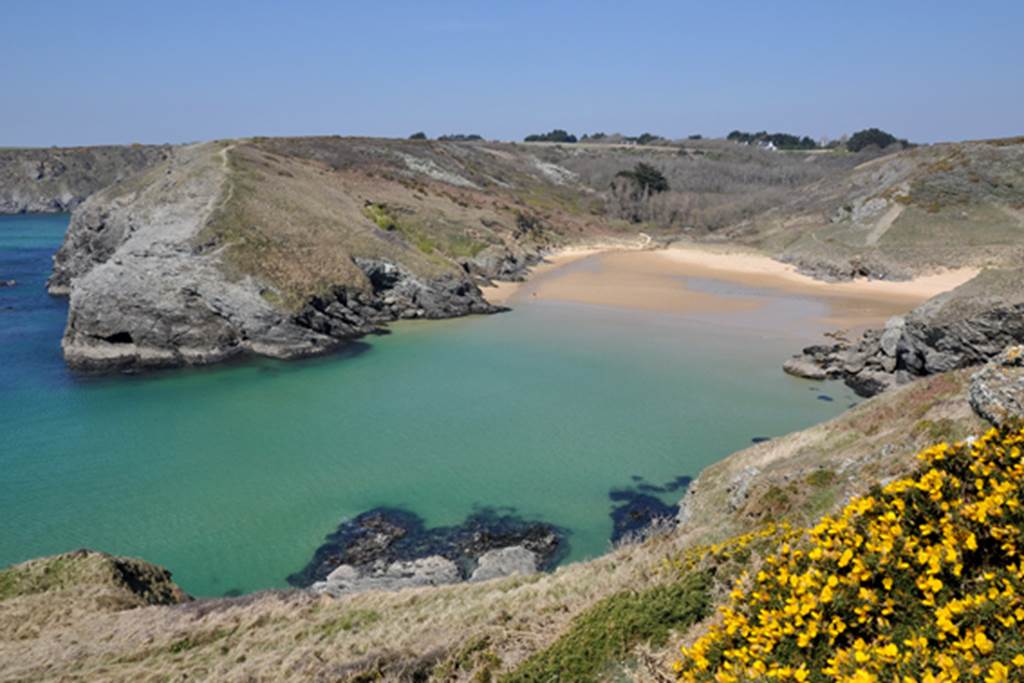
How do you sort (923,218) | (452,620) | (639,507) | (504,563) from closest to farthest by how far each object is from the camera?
(452,620) < (504,563) < (639,507) < (923,218)

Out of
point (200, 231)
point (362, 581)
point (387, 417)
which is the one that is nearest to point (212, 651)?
point (362, 581)

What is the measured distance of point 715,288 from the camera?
71812mm

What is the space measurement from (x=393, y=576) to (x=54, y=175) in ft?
710

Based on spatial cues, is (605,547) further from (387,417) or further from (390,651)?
(387,417)

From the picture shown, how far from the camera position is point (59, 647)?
14078 millimetres

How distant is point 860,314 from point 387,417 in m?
45.9

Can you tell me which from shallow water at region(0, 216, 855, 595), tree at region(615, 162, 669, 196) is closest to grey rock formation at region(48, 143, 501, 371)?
shallow water at region(0, 216, 855, 595)

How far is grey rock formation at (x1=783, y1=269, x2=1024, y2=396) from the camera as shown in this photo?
106ft

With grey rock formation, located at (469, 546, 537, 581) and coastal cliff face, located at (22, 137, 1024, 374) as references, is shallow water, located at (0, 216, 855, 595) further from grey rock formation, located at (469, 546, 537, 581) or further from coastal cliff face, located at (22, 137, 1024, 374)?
coastal cliff face, located at (22, 137, 1024, 374)

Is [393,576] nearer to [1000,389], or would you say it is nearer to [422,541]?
[422,541]

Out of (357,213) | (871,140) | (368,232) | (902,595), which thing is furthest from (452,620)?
(871,140)

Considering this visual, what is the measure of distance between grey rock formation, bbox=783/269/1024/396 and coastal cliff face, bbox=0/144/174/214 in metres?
182

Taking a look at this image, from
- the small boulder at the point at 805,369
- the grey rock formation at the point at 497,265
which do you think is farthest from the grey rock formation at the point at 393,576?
the grey rock formation at the point at 497,265

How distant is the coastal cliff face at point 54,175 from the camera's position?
7052 inches
